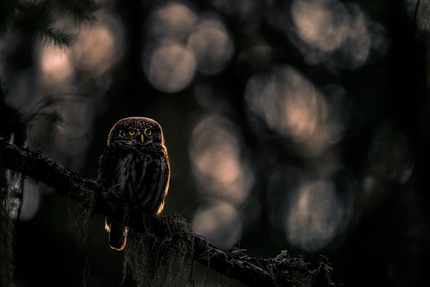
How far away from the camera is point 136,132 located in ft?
15.4

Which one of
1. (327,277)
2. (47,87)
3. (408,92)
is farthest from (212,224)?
(327,277)

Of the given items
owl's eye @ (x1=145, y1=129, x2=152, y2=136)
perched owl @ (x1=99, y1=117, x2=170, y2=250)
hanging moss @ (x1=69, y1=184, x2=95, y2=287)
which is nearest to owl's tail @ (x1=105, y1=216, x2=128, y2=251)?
perched owl @ (x1=99, y1=117, x2=170, y2=250)

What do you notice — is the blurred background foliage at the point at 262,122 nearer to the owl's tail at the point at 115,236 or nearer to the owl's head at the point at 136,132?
the owl's head at the point at 136,132

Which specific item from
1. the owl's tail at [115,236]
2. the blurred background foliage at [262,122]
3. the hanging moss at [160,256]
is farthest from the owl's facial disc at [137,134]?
the hanging moss at [160,256]

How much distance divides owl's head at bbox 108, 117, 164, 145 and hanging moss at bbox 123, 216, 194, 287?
1.09 m

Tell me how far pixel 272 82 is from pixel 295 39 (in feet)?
3.50

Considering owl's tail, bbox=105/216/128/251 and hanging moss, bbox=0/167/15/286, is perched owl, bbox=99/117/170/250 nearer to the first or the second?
owl's tail, bbox=105/216/128/251

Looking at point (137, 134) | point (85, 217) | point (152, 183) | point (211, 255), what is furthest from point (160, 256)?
point (137, 134)

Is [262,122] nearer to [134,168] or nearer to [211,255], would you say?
[134,168]

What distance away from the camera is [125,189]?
13.9 ft

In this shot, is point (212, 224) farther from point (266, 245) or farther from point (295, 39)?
point (295, 39)

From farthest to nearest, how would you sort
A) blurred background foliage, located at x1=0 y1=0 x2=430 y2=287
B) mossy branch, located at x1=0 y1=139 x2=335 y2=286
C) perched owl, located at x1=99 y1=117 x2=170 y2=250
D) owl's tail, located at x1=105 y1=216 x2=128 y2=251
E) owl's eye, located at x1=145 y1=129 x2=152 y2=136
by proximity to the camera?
blurred background foliage, located at x1=0 y1=0 x2=430 y2=287 → owl's eye, located at x1=145 y1=129 x2=152 y2=136 → owl's tail, located at x1=105 y1=216 x2=128 y2=251 → perched owl, located at x1=99 y1=117 x2=170 y2=250 → mossy branch, located at x1=0 y1=139 x2=335 y2=286

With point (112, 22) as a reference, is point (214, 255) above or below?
below

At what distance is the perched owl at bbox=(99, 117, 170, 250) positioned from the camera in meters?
4.27
